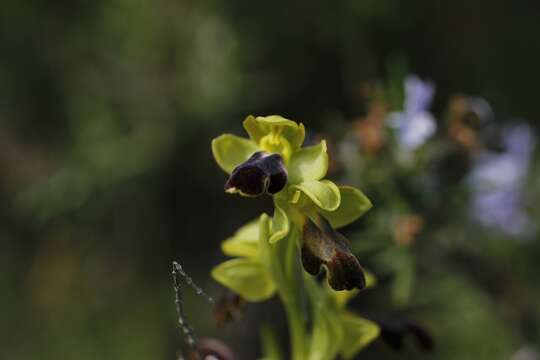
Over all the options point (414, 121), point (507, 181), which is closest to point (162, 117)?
point (507, 181)

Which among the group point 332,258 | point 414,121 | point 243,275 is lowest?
point 332,258

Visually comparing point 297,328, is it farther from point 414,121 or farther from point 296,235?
point 414,121

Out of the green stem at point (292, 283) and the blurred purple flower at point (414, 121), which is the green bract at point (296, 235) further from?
the blurred purple flower at point (414, 121)

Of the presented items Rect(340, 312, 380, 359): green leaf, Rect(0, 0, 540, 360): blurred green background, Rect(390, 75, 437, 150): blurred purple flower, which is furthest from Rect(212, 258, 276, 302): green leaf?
Rect(0, 0, 540, 360): blurred green background

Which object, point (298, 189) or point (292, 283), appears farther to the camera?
point (292, 283)

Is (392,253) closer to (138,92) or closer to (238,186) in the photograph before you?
(238,186)

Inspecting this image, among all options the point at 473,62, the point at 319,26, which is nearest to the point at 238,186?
the point at 319,26

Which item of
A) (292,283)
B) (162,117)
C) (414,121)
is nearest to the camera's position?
(292,283)
